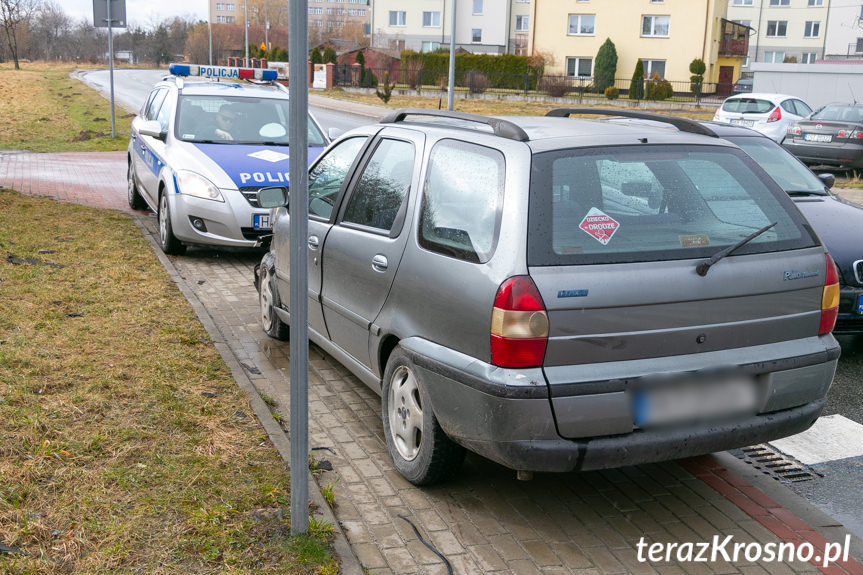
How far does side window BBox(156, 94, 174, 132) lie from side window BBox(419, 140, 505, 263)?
263 inches

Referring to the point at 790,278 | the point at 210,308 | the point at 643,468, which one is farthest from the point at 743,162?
the point at 210,308

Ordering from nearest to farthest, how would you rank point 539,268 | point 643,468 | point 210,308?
point 539,268 < point 643,468 < point 210,308

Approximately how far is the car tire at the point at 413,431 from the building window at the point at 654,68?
59478mm

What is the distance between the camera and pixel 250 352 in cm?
663

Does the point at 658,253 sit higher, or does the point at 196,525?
the point at 658,253

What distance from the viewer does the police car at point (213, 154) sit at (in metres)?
9.24

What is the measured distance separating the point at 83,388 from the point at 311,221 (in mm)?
1721

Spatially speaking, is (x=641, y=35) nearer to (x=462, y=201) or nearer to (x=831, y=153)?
(x=831, y=153)

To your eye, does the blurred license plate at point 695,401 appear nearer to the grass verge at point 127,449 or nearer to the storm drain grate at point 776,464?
the storm drain grate at point 776,464

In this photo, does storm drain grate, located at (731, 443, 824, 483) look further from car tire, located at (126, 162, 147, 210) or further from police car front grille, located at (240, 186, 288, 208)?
car tire, located at (126, 162, 147, 210)

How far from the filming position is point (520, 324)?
11.9ft

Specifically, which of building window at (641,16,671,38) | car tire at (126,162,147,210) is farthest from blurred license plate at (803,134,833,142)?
building window at (641,16,671,38)

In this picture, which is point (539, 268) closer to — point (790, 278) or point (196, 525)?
point (790, 278)

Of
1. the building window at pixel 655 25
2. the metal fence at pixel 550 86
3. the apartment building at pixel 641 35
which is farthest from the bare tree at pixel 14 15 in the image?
the building window at pixel 655 25
